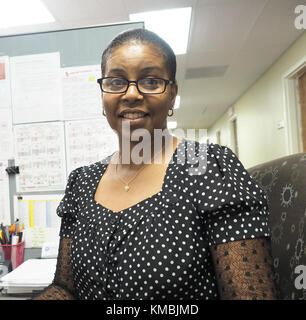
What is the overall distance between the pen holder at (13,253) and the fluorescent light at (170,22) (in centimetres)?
230

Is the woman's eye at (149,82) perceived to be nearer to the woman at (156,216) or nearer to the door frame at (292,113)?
the woman at (156,216)

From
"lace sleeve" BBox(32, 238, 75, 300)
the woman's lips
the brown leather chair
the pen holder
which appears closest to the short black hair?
the woman's lips

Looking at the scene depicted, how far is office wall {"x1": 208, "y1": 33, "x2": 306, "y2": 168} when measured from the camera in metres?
3.71

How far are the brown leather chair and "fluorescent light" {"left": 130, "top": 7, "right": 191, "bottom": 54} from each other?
7.50ft

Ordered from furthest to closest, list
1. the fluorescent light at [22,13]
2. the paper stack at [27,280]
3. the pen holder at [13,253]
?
the fluorescent light at [22,13] → the pen holder at [13,253] → the paper stack at [27,280]

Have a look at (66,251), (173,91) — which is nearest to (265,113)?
(173,91)

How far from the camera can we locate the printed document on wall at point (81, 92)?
41.7 inches

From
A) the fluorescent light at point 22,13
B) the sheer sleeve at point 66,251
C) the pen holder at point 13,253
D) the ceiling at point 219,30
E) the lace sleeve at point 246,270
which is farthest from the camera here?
the ceiling at point 219,30

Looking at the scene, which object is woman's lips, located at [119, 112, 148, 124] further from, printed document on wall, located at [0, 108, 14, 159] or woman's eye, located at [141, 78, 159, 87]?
printed document on wall, located at [0, 108, 14, 159]

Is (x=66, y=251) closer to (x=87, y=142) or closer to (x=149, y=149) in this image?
(x=149, y=149)

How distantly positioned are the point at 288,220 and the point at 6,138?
1007mm

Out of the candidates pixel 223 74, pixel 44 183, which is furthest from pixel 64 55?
pixel 223 74

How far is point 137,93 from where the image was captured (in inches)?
24.0

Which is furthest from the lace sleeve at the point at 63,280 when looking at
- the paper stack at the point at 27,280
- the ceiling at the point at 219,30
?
the ceiling at the point at 219,30
